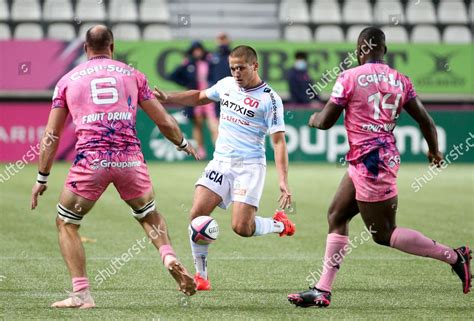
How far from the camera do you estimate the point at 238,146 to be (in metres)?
9.60

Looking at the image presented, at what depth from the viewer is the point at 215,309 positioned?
26.5 feet

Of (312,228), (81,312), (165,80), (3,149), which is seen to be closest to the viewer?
(81,312)

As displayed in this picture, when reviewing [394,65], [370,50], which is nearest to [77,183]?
[370,50]

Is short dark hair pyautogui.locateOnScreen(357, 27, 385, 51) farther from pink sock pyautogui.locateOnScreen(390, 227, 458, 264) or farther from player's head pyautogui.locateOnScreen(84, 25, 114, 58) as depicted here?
A: player's head pyautogui.locateOnScreen(84, 25, 114, 58)

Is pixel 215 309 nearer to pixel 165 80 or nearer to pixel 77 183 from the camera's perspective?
pixel 77 183

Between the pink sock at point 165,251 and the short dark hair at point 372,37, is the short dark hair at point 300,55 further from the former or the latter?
the pink sock at point 165,251

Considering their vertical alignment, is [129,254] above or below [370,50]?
below

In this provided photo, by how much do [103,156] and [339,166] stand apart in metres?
18.2

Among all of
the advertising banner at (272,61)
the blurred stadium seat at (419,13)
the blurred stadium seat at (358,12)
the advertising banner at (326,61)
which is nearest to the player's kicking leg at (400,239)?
the advertising banner at (272,61)

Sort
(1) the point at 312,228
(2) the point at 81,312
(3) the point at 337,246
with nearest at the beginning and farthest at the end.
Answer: (2) the point at 81,312 → (3) the point at 337,246 → (1) the point at 312,228

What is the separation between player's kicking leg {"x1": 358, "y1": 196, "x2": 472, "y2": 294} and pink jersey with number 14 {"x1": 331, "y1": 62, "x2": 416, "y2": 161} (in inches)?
16.5

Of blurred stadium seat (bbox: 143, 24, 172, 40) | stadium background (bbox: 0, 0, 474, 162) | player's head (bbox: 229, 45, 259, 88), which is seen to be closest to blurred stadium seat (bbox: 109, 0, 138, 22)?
stadium background (bbox: 0, 0, 474, 162)

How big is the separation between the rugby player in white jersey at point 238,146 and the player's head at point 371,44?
1.34 m

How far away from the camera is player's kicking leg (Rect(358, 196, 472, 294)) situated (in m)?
8.22
